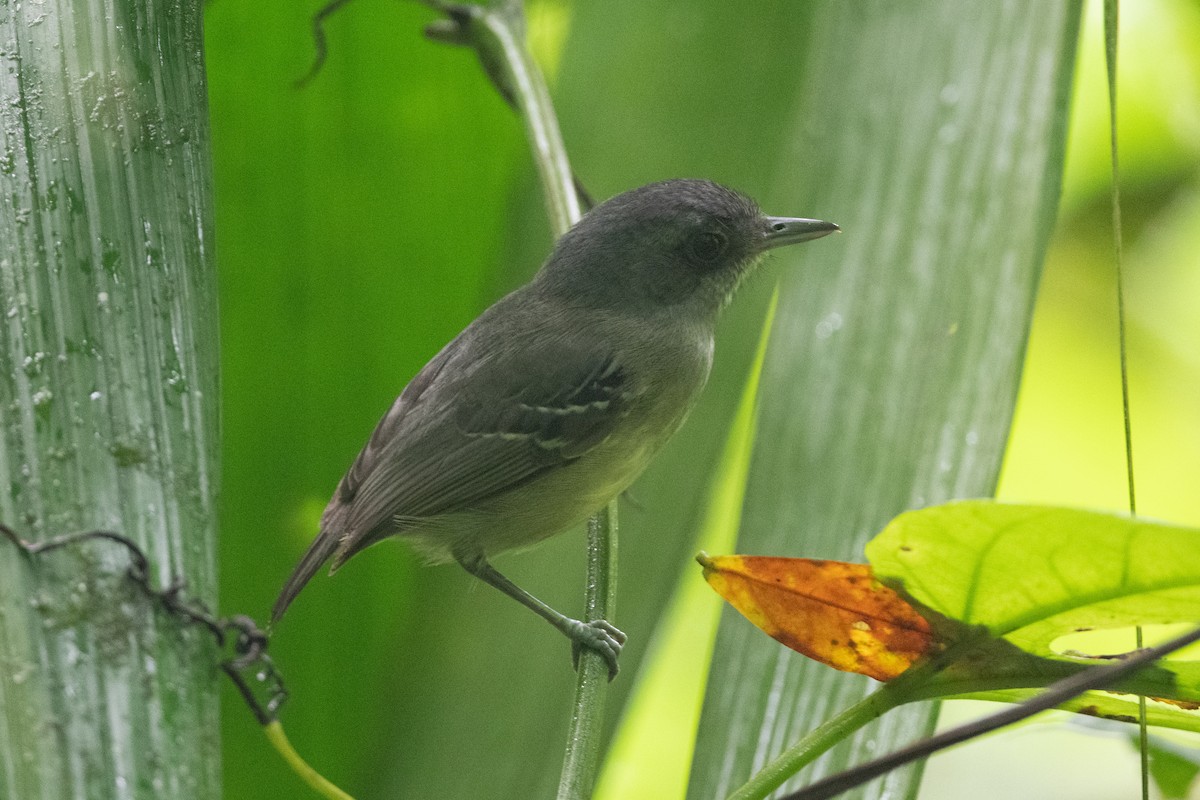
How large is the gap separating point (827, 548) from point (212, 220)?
2.69 ft

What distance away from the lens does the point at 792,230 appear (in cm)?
204

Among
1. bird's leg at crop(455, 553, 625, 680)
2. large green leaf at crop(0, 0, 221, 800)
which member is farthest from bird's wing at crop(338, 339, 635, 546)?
large green leaf at crop(0, 0, 221, 800)

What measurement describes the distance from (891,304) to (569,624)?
69cm

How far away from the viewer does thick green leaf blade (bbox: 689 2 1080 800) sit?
1435 mm

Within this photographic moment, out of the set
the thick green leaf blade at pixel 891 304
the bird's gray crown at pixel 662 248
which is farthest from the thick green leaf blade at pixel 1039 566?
the bird's gray crown at pixel 662 248

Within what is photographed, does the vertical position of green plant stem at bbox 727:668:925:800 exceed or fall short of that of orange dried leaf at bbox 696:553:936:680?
it falls short

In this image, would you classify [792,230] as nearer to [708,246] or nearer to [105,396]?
[708,246]

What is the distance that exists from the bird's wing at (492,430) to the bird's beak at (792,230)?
0.36m

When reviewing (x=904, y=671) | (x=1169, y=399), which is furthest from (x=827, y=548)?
(x=1169, y=399)

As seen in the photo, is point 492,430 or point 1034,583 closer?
point 1034,583

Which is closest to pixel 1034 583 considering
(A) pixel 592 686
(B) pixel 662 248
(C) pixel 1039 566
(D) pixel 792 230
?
(C) pixel 1039 566

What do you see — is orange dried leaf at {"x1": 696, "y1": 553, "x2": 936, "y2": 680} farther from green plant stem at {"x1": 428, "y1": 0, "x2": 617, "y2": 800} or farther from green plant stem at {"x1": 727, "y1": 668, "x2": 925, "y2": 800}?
green plant stem at {"x1": 428, "y1": 0, "x2": 617, "y2": 800}

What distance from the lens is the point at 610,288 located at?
2.40 metres

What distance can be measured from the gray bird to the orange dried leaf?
845 millimetres
